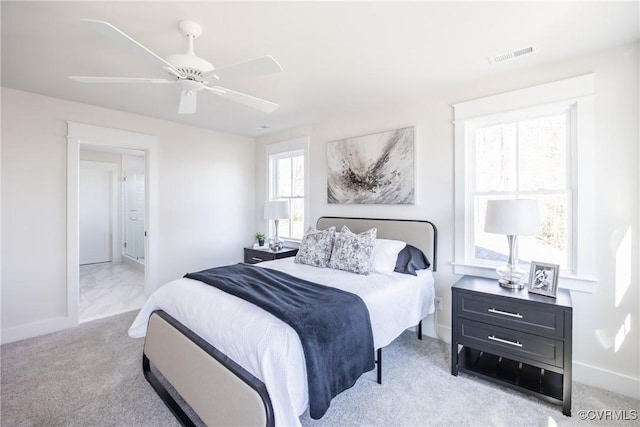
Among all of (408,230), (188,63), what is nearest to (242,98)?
(188,63)

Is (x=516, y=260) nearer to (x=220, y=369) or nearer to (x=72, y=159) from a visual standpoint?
(x=220, y=369)

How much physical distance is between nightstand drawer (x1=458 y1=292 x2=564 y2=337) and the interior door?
728cm

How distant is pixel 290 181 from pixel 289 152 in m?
0.45

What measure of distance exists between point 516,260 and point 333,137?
98.5 inches

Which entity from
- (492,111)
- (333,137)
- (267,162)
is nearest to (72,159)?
(267,162)

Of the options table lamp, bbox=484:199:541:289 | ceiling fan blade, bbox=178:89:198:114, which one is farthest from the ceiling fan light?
table lamp, bbox=484:199:541:289

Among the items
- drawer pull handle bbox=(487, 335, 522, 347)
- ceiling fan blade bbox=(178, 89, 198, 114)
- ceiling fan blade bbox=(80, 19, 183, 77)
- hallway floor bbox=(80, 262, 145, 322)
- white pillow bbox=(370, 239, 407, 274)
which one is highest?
ceiling fan blade bbox=(80, 19, 183, 77)

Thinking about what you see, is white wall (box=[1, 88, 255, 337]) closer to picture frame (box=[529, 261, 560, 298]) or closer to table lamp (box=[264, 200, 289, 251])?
table lamp (box=[264, 200, 289, 251])

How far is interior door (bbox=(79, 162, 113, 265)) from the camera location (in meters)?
6.19

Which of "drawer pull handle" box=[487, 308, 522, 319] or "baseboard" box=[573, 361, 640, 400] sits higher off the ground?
"drawer pull handle" box=[487, 308, 522, 319]

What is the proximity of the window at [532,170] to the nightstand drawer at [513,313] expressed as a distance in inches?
22.0

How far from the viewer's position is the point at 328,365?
1589 mm

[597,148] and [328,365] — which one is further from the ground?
[597,148]

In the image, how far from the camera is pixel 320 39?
6.77 feet
